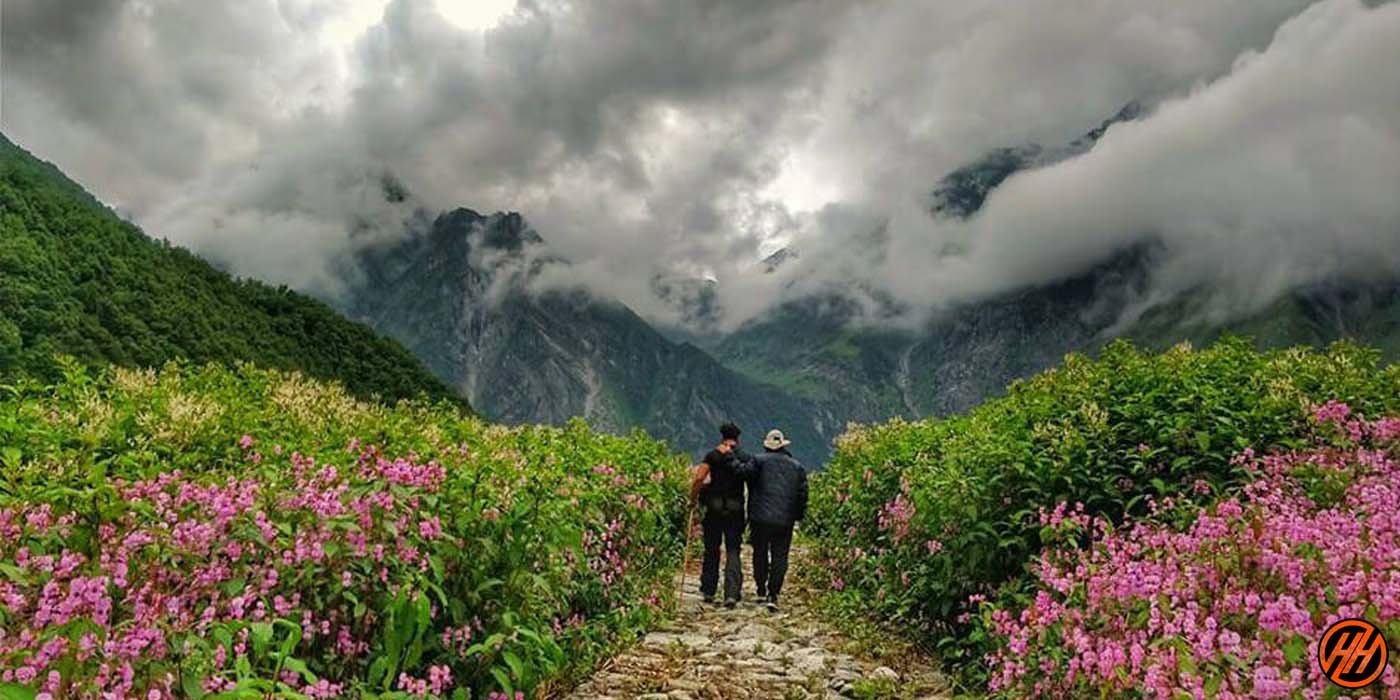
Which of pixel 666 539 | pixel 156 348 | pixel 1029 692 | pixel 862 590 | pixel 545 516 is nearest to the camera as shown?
pixel 1029 692

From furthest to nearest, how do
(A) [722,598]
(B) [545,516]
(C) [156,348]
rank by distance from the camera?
(C) [156,348], (A) [722,598], (B) [545,516]

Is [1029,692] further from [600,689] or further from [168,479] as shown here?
[168,479]

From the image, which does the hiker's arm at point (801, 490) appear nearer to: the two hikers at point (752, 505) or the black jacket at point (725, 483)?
the two hikers at point (752, 505)

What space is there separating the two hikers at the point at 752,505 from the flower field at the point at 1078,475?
2.24 m

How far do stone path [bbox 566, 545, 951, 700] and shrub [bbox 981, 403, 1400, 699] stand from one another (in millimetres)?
1716

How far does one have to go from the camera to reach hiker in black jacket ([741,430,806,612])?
1427cm

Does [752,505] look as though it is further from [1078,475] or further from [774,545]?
[1078,475]

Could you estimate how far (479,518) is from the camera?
20.5ft

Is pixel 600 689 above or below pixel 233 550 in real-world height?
below

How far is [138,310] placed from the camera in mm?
114938

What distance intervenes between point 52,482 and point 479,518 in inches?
112

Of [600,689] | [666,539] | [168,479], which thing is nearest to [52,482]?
[168,479]

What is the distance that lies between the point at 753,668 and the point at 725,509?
211 inches

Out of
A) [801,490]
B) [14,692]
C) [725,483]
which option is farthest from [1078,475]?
[14,692]
